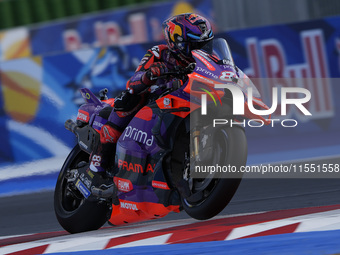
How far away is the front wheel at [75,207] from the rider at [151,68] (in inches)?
13.6

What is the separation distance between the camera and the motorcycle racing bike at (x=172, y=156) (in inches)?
192

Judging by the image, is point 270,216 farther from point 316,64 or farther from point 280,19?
point 280,19

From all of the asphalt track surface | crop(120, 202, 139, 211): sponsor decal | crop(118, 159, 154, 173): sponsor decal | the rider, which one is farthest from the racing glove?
the asphalt track surface

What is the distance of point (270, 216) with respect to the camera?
5.43 meters

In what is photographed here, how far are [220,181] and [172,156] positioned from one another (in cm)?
58

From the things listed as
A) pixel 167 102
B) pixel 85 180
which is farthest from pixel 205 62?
pixel 85 180

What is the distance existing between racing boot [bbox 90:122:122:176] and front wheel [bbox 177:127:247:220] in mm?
1061

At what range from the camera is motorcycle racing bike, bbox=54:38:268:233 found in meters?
4.87

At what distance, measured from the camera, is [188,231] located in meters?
5.03

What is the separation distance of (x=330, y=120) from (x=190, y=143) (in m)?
4.73

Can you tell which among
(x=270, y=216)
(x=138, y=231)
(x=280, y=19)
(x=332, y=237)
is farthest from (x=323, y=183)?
(x=280, y=19)

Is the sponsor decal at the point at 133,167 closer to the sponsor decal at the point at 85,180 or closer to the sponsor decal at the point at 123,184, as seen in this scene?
the sponsor decal at the point at 123,184

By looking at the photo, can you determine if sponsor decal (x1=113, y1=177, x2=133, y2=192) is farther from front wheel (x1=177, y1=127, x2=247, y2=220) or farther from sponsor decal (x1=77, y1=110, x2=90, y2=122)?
sponsor decal (x1=77, y1=110, x2=90, y2=122)

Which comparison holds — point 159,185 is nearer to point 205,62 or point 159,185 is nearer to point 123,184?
point 123,184
